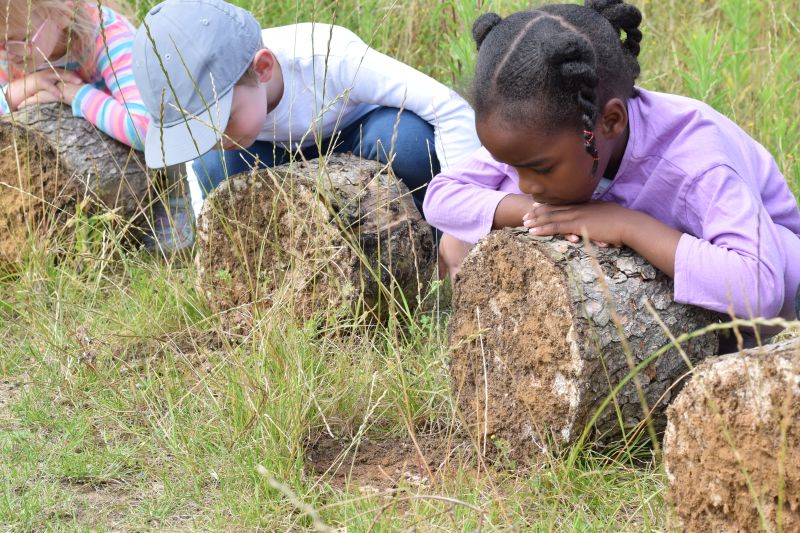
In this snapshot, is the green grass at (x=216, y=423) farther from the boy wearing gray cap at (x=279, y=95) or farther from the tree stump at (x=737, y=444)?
Answer: the boy wearing gray cap at (x=279, y=95)

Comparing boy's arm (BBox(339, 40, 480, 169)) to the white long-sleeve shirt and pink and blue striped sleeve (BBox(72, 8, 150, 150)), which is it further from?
pink and blue striped sleeve (BBox(72, 8, 150, 150))

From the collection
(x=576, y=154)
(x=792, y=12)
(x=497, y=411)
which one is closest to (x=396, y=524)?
(x=497, y=411)

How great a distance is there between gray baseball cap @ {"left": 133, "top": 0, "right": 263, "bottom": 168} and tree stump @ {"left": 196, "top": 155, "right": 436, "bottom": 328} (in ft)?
0.64

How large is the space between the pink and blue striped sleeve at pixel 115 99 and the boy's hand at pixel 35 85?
0.36 feet

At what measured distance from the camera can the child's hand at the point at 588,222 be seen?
2.21m

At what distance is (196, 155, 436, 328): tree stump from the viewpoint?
2.74 metres

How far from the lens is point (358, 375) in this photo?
256cm

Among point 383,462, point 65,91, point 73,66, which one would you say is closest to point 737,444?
Result: point 383,462

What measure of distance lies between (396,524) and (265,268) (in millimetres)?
1198

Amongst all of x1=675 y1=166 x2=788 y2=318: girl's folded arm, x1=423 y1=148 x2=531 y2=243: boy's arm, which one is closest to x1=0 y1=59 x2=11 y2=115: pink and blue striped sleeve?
x1=423 y1=148 x2=531 y2=243: boy's arm

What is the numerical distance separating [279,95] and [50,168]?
99 cm

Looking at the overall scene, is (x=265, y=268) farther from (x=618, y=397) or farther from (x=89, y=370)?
(x=618, y=397)

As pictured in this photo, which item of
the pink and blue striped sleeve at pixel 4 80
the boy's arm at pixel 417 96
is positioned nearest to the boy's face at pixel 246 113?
the boy's arm at pixel 417 96

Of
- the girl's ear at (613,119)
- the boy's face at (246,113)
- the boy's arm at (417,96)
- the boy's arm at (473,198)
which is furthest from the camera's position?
the boy's arm at (417,96)
